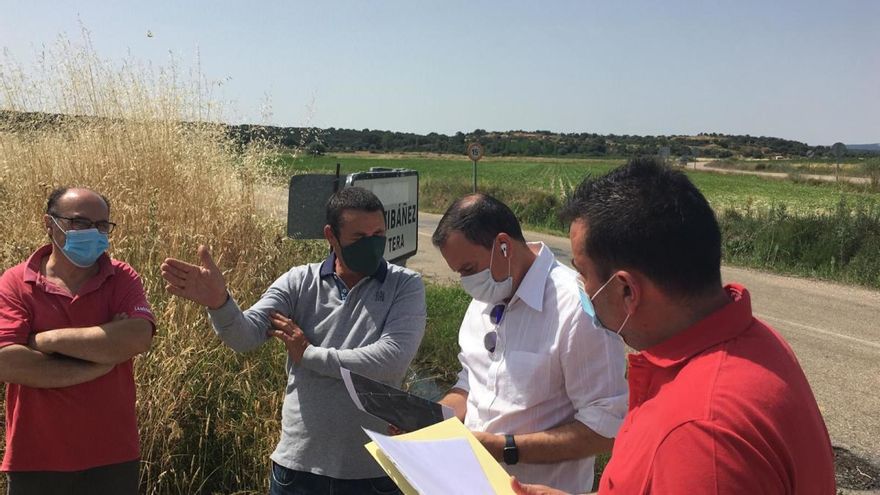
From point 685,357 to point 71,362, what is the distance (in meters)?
2.50

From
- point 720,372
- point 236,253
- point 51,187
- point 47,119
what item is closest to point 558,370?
point 720,372

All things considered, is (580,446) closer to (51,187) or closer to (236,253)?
(236,253)

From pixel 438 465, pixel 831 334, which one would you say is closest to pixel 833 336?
pixel 831 334

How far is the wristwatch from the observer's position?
2188 millimetres

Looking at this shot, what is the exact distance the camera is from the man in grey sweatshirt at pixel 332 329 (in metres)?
2.62

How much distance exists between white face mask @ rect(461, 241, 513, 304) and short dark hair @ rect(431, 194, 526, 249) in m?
0.05

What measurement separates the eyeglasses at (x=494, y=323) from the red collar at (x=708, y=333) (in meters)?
1.11

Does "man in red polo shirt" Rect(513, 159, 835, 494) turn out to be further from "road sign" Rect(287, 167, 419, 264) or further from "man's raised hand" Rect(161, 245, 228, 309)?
"road sign" Rect(287, 167, 419, 264)

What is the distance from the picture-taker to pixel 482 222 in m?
2.45

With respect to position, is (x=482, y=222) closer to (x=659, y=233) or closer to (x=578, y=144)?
(x=659, y=233)

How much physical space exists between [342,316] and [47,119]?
552 centimetres

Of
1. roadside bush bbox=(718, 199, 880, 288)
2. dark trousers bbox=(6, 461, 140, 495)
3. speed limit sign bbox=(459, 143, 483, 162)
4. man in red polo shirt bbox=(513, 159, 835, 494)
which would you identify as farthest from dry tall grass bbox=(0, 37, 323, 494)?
speed limit sign bbox=(459, 143, 483, 162)

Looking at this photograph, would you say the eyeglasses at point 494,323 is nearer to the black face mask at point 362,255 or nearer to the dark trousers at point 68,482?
the black face mask at point 362,255

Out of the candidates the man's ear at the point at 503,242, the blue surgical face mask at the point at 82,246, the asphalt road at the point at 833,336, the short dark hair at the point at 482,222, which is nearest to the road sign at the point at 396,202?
the blue surgical face mask at the point at 82,246
